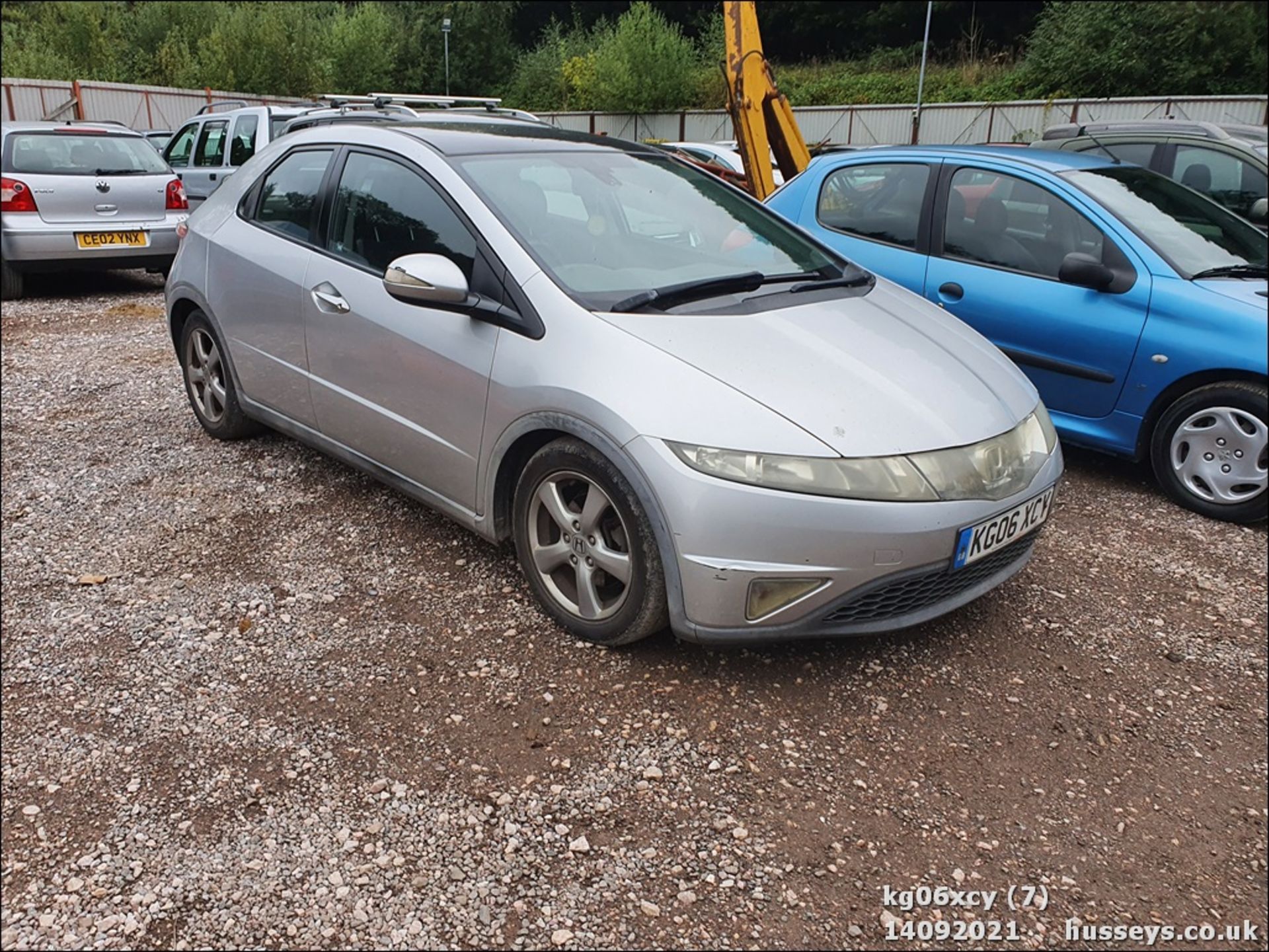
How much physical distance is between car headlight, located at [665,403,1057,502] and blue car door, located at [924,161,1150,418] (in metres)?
1.99

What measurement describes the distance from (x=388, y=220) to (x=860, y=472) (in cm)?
206

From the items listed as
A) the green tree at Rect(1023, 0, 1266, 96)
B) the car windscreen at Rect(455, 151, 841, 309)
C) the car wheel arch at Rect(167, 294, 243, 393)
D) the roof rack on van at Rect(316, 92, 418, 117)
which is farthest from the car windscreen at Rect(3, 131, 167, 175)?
the green tree at Rect(1023, 0, 1266, 96)

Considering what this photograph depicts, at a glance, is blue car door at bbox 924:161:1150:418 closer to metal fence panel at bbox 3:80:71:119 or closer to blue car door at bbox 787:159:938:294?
blue car door at bbox 787:159:938:294

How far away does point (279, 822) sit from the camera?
7.72 ft

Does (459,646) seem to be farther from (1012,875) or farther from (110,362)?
(110,362)

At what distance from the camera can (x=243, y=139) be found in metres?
10.9

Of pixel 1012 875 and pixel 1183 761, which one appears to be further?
pixel 1183 761

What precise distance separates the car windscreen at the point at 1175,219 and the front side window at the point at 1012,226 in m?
0.16

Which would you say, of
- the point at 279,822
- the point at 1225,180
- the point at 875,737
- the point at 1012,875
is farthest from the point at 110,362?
the point at 1225,180

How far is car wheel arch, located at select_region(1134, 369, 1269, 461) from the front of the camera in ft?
13.3

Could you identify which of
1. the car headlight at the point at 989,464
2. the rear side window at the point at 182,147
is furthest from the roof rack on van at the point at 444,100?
the car headlight at the point at 989,464

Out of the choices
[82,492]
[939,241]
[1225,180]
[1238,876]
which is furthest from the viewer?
[1225,180]

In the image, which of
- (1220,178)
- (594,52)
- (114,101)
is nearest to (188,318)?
(1220,178)

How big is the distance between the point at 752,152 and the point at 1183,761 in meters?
8.15
